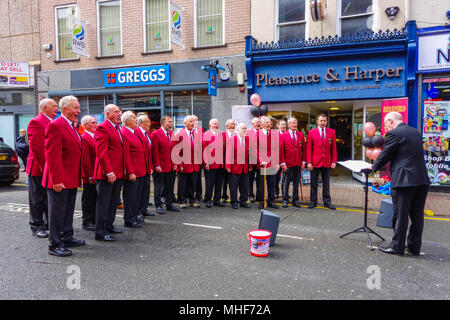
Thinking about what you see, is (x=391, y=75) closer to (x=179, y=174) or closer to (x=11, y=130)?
(x=179, y=174)

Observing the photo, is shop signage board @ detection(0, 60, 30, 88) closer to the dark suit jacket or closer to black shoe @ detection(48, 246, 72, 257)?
black shoe @ detection(48, 246, 72, 257)

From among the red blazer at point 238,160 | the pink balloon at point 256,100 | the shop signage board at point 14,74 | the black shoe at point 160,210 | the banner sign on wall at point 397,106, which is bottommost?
the black shoe at point 160,210

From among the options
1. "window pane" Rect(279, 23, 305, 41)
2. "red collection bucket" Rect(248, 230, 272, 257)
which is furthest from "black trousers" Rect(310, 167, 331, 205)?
"window pane" Rect(279, 23, 305, 41)

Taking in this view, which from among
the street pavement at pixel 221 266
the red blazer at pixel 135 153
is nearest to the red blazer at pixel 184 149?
the red blazer at pixel 135 153

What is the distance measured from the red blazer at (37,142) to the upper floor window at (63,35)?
10.5 meters

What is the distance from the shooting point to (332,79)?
35.4 ft

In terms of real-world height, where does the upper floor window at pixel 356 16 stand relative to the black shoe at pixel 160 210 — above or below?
above

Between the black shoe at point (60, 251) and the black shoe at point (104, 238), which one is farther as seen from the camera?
the black shoe at point (104, 238)

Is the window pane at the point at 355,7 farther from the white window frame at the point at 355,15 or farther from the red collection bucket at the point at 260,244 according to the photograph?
the red collection bucket at the point at 260,244

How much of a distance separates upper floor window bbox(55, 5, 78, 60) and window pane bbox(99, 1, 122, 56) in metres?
1.68

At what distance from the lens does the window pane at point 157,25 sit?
1321cm

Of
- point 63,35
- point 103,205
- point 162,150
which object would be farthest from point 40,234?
point 63,35

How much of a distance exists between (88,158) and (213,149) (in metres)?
2.95
